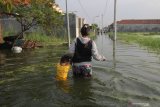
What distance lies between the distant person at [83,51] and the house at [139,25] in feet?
389

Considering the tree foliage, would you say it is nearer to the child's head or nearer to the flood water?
the flood water

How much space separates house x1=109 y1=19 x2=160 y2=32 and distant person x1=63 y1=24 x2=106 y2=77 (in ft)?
389

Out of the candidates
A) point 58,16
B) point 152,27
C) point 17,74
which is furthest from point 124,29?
point 17,74

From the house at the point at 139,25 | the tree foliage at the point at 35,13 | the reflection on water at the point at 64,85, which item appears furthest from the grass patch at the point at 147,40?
the house at the point at 139,25

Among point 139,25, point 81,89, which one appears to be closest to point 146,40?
point 81,89

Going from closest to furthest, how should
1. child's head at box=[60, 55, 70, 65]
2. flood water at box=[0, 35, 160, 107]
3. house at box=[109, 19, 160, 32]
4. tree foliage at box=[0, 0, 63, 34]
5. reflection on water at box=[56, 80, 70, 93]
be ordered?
flood water at box=[0, 35, 160, 107], reflection on water at box=[56, 80, 70, 93], child's head at box=[60, 55, 70, 65], tree foliage at box=[0, 0, 63, 34], house at box=[109, 19, 160, 32]

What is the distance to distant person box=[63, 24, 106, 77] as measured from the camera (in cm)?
909

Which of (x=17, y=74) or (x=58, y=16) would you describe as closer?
(x=17, y=74)

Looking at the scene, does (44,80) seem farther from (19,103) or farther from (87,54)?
(19,103)

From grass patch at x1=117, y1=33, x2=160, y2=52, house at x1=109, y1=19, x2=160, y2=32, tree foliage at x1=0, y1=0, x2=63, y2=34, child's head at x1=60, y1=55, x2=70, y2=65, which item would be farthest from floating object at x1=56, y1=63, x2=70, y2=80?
house at x1=109, y1=19, x2=160, y2=32

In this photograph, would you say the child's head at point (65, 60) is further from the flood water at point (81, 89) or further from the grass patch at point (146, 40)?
the grass patch at point (146, 40)

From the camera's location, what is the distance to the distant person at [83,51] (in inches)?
358

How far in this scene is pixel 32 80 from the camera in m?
10.8

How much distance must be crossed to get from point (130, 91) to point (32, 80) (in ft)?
12.0
